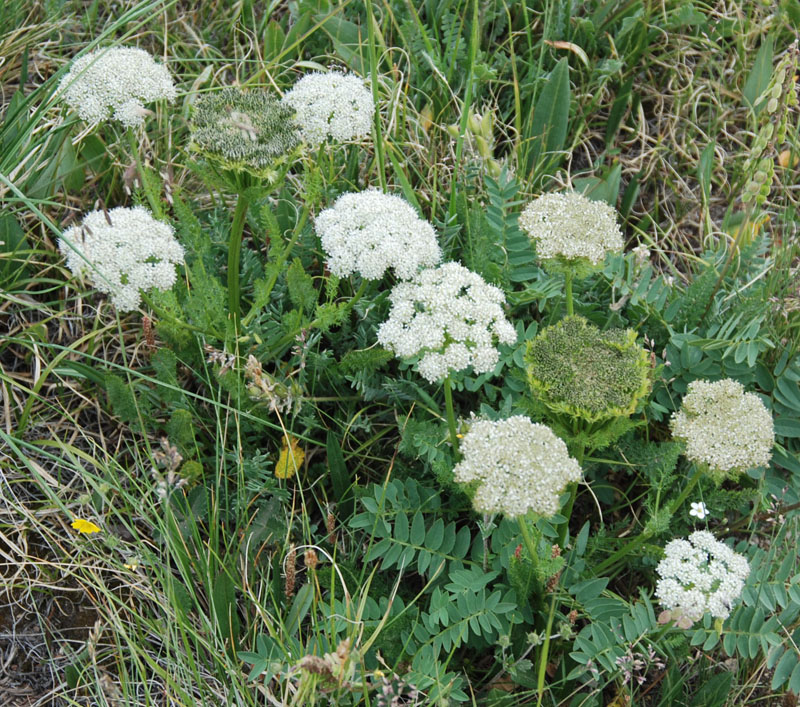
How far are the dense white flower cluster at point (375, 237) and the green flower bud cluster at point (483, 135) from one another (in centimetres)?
90

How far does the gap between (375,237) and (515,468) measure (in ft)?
3.29

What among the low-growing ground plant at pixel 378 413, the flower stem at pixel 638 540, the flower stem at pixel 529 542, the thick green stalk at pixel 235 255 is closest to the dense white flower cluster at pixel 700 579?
the low-growing ground plant at pixel 378 413

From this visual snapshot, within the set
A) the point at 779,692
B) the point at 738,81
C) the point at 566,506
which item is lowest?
the point at 779,692

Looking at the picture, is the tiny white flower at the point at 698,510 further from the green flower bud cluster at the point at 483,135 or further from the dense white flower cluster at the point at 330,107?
the dense white flower cluster at the point at 330,107

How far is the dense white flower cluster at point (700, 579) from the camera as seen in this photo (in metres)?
2.40

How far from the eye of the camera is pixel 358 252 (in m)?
2.90

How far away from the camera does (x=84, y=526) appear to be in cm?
294

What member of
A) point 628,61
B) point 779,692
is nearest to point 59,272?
point 628,61

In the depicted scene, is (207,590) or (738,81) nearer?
(207,590)

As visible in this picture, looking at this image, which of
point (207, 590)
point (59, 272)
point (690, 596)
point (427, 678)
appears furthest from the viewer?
point (59, 272)

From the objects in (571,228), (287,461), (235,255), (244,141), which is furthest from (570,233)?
(287,461)

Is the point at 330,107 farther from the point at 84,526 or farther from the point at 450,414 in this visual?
the point at 84,526

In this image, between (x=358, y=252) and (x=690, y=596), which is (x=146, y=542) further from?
(x=690, y=596)

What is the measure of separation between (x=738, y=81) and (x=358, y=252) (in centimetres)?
291
